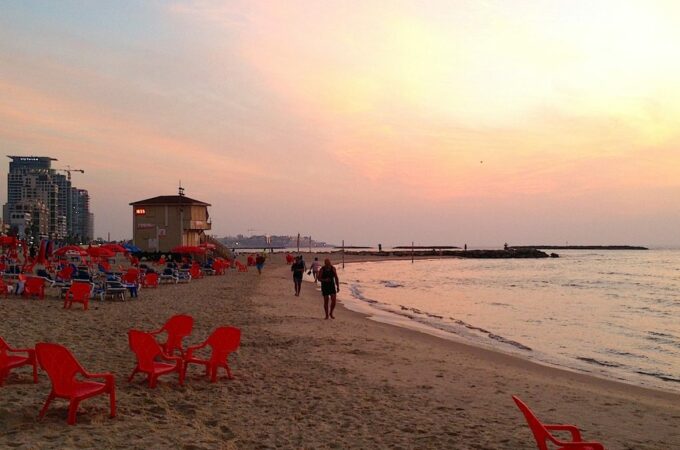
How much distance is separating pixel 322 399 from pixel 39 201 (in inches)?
6065

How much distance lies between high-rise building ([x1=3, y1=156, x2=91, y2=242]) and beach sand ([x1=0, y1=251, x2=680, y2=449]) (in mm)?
104946

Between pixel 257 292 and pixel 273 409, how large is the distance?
54.2 feet

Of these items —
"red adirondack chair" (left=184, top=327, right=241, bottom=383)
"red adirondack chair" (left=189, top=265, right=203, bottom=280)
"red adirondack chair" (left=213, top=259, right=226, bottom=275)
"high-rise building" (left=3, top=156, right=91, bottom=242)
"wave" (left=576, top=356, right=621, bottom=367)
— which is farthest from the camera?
"high-rise building" (left=3, top=156, right=91, bottom=242)

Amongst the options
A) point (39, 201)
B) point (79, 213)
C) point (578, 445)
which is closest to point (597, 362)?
point (578, 445)

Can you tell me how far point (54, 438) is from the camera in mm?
4578

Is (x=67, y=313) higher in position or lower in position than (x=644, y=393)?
higher

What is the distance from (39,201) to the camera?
13938 centimetres

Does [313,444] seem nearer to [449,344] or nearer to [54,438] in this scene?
[54,438]

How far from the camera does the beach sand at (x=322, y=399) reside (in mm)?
5094

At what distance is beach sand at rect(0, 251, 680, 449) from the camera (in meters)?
5.09

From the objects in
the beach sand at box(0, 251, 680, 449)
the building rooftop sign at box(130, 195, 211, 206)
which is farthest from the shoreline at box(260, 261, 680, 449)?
the building rooftop sign at box(130, 195, 211, 206)

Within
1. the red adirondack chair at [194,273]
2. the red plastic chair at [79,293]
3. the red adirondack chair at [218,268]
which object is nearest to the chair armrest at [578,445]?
the red plastic chair at [79,293]

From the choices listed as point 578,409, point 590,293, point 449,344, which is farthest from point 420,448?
point 590,293

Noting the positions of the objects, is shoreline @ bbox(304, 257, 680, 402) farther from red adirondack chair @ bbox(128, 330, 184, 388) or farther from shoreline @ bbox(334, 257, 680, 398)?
red adirondack chair @ bbox(128, 330, 184, 388)
